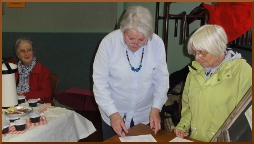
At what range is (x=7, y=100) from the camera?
1.71 meters

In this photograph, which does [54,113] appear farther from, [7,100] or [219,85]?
[219,85]

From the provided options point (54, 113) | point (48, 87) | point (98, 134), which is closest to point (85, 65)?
point (98, 134)

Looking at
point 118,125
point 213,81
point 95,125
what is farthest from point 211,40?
point 95,125

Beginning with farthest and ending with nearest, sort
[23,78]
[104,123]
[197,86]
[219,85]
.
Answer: [23,78], [104,123], [197,86], [219,85]

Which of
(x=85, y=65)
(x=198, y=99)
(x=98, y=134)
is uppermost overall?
(x=198, y=99)

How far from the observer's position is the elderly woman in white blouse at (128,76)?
57.6 inches

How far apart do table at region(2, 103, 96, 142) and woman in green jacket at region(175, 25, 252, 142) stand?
755mm

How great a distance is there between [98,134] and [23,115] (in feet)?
4.89

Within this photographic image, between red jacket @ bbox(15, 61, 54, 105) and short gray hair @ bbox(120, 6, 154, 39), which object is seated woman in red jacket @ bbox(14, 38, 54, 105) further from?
short gray hair @ bbox(120, 6, 154, 39)

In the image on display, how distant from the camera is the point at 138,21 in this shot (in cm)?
134

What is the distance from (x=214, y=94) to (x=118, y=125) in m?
0.51

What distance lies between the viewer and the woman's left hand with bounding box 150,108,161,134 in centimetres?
145

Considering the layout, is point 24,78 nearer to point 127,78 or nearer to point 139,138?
point 127,78

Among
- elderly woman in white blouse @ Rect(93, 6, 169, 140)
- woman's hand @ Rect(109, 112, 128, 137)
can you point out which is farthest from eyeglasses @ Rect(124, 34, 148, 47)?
woman's hand @ Rect(109, 112, 128, 137)
